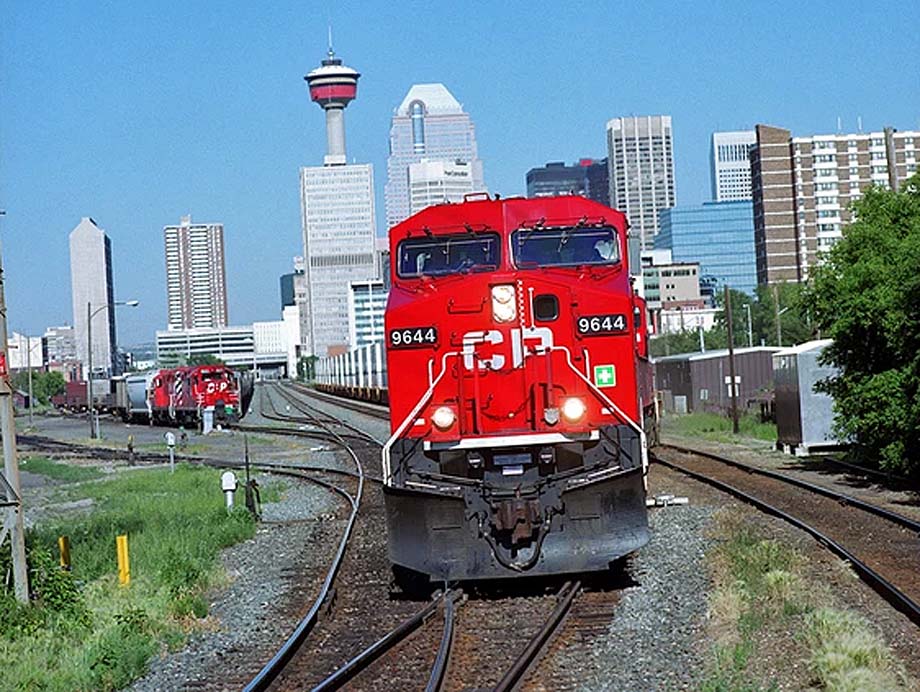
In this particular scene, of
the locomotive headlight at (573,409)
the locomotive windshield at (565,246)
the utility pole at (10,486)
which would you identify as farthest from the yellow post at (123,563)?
the locomotive windshield at (565,246)

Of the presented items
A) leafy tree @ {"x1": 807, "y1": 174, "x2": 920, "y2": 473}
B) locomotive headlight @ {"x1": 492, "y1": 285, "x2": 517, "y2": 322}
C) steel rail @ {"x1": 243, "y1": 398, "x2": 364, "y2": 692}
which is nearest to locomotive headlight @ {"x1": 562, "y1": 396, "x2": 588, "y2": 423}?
locomotive headlight @ {"x1": 492, "y1": 285, "x2": 517, "y2": 322}

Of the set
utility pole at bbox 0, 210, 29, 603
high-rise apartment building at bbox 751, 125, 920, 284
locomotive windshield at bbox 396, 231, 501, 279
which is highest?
high-rise apartment building at bbox 751, 125, 920, 284

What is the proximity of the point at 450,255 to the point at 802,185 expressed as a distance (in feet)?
585

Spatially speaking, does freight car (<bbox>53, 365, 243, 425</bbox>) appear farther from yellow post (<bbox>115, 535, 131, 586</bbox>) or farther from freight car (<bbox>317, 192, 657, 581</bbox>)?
freight car (<bbox>317, 192, 657, 581</bbox>)

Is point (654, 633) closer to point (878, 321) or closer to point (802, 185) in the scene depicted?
point (878, 321)

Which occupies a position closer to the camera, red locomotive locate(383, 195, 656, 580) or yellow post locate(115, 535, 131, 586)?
red locomotive locate(383, 195, 656, 580)

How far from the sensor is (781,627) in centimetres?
1152

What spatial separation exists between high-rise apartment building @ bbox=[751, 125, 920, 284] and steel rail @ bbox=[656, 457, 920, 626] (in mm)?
164598

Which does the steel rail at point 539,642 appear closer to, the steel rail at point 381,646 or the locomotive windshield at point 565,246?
the steel rail at point 381,646

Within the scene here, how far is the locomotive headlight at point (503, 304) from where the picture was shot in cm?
1395

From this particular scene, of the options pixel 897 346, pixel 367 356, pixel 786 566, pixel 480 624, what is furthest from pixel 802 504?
pixel 367 356

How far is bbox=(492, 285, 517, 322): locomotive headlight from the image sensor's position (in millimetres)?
13953

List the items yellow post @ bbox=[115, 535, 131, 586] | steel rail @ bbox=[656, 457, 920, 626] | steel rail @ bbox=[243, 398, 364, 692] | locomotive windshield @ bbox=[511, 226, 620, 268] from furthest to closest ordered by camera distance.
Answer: yellow post @ bbox=[115, 535, 131, 586]
locomotive windshield @ bbox=[511, 226, 620, 268]
steel rail @ bbox=[656, 457, 920, 626]
steel rail @ bbox=[243, 398, 364, 692]

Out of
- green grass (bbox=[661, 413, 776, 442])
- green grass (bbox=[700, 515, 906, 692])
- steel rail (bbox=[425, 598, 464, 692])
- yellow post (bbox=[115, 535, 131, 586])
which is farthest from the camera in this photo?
green grass (bbox=[661, 413, 776, 442])
